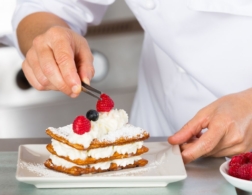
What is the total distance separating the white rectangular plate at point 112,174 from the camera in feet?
3.24

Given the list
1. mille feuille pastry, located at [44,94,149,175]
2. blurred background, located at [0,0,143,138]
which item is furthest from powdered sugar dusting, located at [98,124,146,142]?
blurred background, located at [0,0,143,138]

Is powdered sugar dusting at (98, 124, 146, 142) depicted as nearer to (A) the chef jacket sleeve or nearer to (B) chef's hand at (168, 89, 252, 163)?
(B) chef's hand at (168, 89, 252, 163)

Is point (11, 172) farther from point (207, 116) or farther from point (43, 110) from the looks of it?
point (43, 110)

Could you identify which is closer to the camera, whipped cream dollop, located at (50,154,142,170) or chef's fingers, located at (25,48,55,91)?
whipped cream dollop, located at (50,154,142,170)

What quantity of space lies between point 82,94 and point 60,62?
1.16 meters

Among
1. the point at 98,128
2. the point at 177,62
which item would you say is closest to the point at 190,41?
the point at 177,62

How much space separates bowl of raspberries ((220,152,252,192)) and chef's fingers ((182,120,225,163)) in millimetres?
75

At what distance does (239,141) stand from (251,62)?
12.5 inches

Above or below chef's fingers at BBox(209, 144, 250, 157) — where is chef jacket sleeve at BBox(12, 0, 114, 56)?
above

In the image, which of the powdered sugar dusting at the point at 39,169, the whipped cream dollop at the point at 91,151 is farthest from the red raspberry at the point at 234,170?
the powdered sugar dusting at the point at 39,169

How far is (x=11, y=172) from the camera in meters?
1.10

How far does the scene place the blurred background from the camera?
2.24m

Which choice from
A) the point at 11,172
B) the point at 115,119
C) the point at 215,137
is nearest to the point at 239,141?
the point at 215,137

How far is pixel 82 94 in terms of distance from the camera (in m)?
2.36
